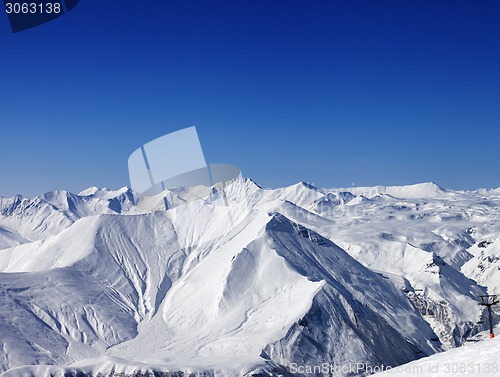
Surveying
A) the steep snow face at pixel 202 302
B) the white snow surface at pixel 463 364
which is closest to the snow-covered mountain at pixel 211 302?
the steep snow face at pixel 202 302

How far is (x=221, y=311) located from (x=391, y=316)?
40354 millimetres

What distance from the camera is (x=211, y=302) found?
115 m

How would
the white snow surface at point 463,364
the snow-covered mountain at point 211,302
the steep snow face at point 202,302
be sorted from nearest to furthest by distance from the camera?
the white snow surface at point 463,364 < the snow-covered mountain at point 211,302 < the steep snow face at point 202,302

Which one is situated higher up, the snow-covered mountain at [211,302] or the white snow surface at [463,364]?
the white snow surface at [463,364]

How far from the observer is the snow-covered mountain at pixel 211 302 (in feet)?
303

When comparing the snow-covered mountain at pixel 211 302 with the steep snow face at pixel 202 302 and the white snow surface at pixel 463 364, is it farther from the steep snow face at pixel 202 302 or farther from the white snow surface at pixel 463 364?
the white snow surface at pixel 463 364

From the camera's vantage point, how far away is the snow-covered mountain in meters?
92.2

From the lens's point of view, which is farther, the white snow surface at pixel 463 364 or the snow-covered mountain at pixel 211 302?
the snow-covered mountain at pixel 211 302

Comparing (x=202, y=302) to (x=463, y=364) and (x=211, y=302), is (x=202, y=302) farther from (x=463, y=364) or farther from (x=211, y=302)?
(x=463, y=364)

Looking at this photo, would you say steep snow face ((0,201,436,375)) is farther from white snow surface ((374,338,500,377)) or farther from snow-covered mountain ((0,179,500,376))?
white snow surface ((374,338,500,377))

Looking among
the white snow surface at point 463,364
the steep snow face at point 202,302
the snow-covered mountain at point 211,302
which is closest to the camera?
the white snow surface at point 463,364

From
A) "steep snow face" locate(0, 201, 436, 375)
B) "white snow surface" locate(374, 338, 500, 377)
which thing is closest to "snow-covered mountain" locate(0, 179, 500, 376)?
"steep snow face" locate(0, 201, 436, 375)

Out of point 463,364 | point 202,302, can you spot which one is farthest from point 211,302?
point 463,364

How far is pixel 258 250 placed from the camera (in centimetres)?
12519
